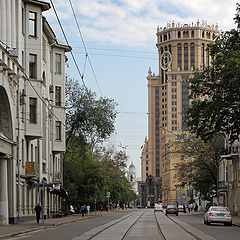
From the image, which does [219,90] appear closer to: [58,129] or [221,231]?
[221,231]

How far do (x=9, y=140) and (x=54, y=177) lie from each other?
20.4 meters

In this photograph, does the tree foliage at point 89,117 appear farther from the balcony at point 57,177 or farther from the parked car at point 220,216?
the parked car at point 220,216

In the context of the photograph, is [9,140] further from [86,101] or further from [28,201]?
[86,101]

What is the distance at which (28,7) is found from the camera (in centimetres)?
4616

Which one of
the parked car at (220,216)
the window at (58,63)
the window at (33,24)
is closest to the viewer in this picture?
the parked car at (220,216)

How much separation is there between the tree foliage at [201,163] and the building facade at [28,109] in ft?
47.1

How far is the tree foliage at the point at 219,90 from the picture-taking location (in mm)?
33075

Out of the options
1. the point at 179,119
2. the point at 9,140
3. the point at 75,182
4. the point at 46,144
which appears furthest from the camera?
the point at 179,119

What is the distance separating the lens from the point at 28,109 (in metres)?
45.7

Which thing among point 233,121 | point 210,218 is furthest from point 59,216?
point 233,121

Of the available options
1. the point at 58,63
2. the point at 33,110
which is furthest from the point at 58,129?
the point at 33,110

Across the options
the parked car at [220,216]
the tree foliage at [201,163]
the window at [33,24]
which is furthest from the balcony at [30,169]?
the tree foliage at [201,163]

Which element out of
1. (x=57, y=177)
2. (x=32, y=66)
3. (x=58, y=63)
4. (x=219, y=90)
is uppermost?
(x=58, y=63)

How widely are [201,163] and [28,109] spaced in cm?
2853
